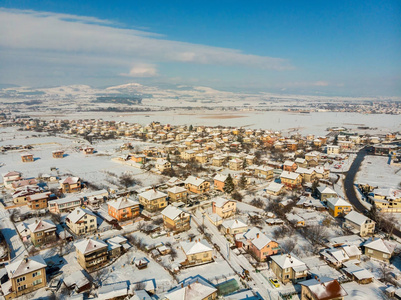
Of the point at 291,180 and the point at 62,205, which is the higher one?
the point at 291,180

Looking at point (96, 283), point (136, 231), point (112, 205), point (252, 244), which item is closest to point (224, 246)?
point (252, 244)

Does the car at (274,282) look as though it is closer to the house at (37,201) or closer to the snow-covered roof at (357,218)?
the snow-covered roof at (357,218)

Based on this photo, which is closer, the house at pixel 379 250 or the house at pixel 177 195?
the house at pixel 379 250

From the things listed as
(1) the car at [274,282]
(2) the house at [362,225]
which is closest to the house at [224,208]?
(1) the car at [274,282]

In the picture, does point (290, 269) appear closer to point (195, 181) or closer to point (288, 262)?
point (288, 262)

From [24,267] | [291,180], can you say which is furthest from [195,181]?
[24,267]

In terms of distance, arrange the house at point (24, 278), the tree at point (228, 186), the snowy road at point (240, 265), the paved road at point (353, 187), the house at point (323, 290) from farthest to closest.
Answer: the tree at point (228, 186)
the paved road at point (353, 187)
the snowy road at point (240, 265)
the house at point (24, 278)
the house at point (323, 290)

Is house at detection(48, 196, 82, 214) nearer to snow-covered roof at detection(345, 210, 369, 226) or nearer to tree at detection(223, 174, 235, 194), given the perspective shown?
tree at detection(223, 174, 235, 194)
